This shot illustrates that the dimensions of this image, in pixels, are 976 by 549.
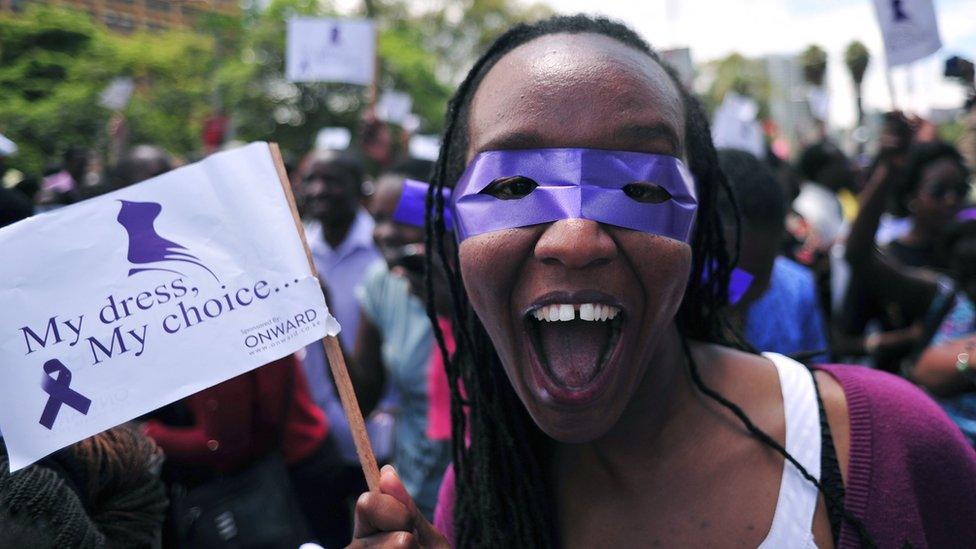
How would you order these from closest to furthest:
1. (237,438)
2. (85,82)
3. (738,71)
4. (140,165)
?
(237,438), (140,165), (85,82), (738,71)

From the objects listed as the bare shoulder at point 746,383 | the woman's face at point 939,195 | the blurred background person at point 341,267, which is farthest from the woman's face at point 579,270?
the woman's face at point 939,195

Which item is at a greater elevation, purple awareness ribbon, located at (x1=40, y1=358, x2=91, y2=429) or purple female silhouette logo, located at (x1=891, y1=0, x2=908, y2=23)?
purple female silhouette logo, located at (x1=891, y1=0, x2=908, y2=23)

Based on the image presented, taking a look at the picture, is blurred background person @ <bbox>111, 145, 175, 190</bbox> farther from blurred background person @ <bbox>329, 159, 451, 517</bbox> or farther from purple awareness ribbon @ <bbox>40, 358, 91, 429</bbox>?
purple awareness ribbon @ <bbox>40, 358, 91, 429</bbox>

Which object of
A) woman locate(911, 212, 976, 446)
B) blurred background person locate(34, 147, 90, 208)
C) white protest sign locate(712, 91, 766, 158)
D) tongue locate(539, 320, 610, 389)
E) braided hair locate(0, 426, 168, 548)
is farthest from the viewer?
white protest sign locate(712, 91, 766, 158)

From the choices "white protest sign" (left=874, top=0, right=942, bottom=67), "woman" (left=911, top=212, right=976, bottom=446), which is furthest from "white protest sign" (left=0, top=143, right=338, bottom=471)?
"white protest sign" (left=874, top=0, right=942, bottom=67)

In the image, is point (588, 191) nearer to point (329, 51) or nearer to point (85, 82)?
point (329, 51)

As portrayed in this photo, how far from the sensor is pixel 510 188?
154cm

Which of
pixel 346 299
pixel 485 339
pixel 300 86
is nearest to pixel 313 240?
pixel 346 299

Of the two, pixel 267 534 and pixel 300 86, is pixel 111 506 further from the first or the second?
pixel 300 86

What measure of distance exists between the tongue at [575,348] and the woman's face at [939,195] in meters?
3.71

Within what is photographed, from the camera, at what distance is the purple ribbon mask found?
1.45m

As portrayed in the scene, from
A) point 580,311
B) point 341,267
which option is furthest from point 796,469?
point 341,267

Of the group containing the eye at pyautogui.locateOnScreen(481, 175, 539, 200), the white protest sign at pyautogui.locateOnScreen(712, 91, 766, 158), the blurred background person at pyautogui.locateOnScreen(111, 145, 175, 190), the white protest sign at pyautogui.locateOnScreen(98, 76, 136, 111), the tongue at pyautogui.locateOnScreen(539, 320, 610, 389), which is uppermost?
the white protest sign at pyautogui.locateOnScreen(98, 76, 136, 111)

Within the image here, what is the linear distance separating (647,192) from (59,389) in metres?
1.14
